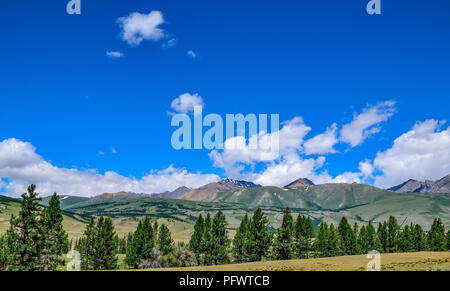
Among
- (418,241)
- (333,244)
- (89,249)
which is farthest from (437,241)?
(89,249)

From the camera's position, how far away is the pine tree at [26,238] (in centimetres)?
5350

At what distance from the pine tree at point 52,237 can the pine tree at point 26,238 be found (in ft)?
3.48

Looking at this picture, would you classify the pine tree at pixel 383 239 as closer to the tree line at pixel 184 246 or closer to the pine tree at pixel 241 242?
the tree line at pixel 184 246

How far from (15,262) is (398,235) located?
366 ft

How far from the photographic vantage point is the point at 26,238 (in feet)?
178

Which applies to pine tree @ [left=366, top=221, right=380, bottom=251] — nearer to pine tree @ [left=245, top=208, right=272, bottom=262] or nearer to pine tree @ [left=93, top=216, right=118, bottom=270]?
pine tree @ [left=245, top=208, right=272, bottom=262]

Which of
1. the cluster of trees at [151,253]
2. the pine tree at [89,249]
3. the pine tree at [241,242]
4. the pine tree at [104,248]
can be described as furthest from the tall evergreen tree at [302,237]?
the pine tree at [89,249]

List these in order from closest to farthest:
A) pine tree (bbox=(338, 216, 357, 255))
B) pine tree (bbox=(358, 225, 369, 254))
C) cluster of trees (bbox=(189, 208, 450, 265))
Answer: cluster of trees (bbox=(189, 208, 450, 265)) < pine tree (bbox=(338, 216, 357, 255)) < pine tree (bbox=(358, 225, 369, 254))

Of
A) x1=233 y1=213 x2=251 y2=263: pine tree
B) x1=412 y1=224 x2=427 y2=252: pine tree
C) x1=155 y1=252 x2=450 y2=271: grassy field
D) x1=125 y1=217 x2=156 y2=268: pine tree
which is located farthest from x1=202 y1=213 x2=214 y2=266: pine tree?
x1=412 y1=224 x2=427 y2=252: pine tree

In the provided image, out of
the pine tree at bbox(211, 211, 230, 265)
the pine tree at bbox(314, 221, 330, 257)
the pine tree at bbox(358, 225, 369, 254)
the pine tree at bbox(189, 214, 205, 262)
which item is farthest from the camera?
the pine tree at bbox(358, 225, 369, 254)

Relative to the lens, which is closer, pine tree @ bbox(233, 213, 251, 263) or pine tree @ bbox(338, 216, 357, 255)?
pine tree @ bbox(233, 213, 251, 263)

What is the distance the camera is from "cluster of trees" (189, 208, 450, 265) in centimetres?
8700
